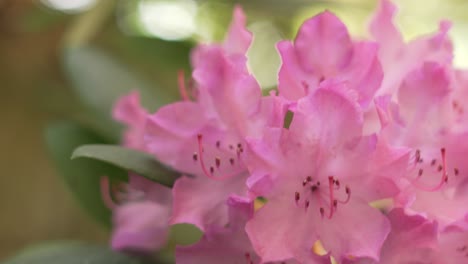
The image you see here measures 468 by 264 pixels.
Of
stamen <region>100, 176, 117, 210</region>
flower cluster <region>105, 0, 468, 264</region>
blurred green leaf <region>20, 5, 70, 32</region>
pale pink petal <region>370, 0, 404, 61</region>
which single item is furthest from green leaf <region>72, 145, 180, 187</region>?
blurred green leaf <region>20, 5, 70, 32</region>

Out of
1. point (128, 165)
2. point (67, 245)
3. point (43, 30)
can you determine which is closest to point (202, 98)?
point (128, 165)

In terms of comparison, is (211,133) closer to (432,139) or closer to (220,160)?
(220,160)

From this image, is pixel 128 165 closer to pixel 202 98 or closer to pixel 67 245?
pixel 202 98

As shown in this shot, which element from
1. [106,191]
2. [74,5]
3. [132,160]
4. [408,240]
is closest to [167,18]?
[74,5]

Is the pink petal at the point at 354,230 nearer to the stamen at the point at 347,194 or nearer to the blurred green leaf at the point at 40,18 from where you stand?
the stamen at the point at 347,194

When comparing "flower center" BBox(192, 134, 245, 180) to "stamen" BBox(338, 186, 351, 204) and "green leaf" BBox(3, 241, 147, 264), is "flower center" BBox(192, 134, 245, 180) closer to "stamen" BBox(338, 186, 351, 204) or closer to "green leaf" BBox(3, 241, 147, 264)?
"stamen" BBox(338, 186, 351, 204)
